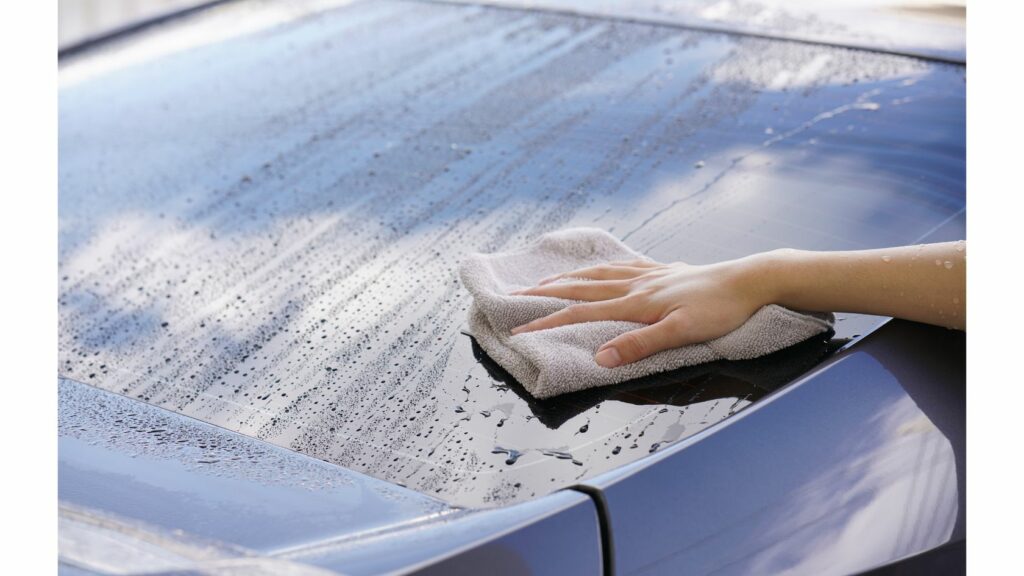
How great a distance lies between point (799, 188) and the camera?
148 centimetres

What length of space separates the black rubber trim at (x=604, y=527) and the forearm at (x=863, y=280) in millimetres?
378

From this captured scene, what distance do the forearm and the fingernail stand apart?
18cm

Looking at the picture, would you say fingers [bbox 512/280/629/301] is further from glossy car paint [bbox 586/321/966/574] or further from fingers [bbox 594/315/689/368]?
glossy car paint [bbox 586/321/966/574]

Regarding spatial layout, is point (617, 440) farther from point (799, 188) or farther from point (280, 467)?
point (799, 188)

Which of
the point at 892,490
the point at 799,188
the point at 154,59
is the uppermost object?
the point at 154,59

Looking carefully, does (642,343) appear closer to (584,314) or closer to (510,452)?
A: (584,314)

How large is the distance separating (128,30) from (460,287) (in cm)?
147

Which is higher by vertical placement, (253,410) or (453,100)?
(453,100)

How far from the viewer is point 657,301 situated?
1.12m

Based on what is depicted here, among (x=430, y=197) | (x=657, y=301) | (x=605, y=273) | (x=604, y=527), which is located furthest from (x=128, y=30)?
(x=604, y=527)

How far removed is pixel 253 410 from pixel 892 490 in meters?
0.61

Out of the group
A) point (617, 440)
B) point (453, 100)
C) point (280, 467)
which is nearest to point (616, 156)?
point (453, 100)

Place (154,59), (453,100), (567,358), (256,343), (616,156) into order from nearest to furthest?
(567,358), (256,343), (616,156), (453,100), (154,59)
